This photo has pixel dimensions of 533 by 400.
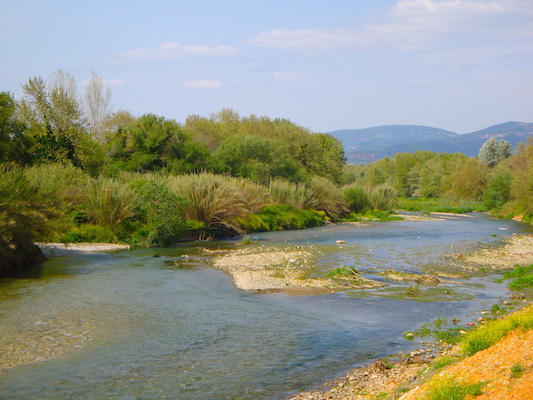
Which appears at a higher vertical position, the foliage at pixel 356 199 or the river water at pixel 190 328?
the foliage at pixel 356 199

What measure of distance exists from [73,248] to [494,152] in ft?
378

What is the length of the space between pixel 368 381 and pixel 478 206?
74.5 m

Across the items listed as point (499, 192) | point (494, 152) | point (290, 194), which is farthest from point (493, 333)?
point (494, 152)

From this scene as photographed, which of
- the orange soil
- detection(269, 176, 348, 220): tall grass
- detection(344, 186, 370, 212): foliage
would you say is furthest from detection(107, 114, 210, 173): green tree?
the orange soil

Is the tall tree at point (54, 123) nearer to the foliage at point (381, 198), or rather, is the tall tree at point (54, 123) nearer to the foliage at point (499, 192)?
the foliage at point (381, 198)

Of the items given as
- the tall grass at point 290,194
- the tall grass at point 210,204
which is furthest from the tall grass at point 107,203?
the tall grass at point 290,194

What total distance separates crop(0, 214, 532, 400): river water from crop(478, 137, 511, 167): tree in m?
107

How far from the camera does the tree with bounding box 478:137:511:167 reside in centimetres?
11962

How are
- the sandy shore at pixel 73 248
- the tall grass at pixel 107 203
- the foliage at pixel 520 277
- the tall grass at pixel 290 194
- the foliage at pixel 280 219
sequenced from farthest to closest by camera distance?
the tall grass at pixel 290 194 < the foliage at pixel 280 219 < the tall grass at pixel 107 203 < the sandy shore at pixel 73 248 < the foliage at pixel 520 277

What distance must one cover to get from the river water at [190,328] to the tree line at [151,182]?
350cm

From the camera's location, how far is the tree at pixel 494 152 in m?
120

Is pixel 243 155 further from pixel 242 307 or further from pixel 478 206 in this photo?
pixel 478 206

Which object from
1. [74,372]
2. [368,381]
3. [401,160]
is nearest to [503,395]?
[368,381]

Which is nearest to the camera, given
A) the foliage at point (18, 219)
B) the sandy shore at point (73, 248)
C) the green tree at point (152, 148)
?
the foliage at point (18, 219)
